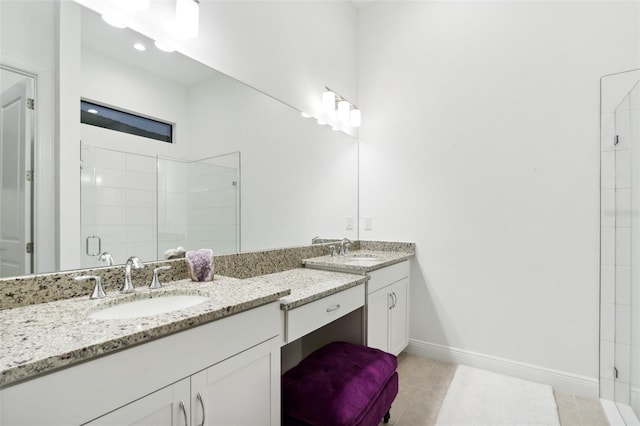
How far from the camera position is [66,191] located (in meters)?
1.12

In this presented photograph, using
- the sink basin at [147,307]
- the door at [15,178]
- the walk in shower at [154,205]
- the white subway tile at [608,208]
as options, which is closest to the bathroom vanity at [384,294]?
the walk in shower at [154,205]

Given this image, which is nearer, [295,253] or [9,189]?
[9,189]

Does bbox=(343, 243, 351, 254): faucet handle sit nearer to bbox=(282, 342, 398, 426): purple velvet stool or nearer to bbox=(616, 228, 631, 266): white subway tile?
bbox=(282, 342, 398, 426): purple velvet stool

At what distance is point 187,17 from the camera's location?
1.44 m

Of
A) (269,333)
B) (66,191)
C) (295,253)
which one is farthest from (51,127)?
(295,253)

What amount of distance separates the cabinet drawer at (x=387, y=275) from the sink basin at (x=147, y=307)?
1.07 m

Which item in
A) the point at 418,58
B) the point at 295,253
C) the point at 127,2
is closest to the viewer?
the point at 127,2

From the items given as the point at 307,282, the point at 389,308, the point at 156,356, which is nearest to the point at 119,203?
the point at 156,356

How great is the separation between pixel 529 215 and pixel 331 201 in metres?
1.43

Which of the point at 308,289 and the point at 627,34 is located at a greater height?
the point at 627,34

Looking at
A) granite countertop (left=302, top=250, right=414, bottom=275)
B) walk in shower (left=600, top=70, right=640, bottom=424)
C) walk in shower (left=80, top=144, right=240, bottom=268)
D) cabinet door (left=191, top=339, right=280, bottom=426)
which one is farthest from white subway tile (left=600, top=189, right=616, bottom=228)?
walk in shower (left=80, top=144, right=240, bottom=268)

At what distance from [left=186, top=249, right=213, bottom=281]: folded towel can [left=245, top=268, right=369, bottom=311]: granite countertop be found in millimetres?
197

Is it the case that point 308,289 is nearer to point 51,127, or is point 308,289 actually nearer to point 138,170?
point 138,170

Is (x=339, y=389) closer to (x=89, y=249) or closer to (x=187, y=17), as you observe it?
(x=89, y=249)
